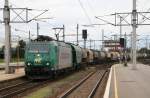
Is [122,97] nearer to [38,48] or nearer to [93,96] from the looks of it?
[93,96]

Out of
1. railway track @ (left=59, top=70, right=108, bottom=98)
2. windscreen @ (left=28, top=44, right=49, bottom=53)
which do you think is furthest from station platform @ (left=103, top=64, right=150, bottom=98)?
windscreen @ (left=28, top=44, right=49, bottom=53)

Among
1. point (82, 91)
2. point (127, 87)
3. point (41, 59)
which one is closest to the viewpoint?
point (82, 91)

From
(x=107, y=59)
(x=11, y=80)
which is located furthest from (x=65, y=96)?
(x=107, y=59)

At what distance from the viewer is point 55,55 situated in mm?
32438

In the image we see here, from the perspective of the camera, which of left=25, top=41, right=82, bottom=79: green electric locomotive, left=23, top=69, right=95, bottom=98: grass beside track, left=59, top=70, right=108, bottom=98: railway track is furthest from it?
left=25, top=41, right=82, bottom=79: green electric locomotive

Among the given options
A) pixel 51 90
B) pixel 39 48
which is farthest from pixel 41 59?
pixel 51 90

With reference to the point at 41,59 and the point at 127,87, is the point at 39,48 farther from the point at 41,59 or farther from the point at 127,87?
the point at 127,87

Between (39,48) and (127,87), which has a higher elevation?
(39,48)

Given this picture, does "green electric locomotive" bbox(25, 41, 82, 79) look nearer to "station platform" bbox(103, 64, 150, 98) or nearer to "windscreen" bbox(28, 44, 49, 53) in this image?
"windscreen" bbox(28, 44, 49, 53)

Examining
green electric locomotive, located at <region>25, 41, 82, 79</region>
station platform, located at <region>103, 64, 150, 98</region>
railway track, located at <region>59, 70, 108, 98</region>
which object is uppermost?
green electric locomotive, located at <region>25, 41, 82, 79</region>

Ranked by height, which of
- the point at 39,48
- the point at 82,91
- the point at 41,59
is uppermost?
the point at 39,48

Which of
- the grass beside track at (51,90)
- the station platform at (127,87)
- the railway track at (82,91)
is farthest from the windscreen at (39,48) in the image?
the station platform at (127,87)

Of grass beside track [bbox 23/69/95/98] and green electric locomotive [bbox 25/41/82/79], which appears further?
green electric locomotive [bbox 25/41/82/79]

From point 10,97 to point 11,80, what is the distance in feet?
35.8
